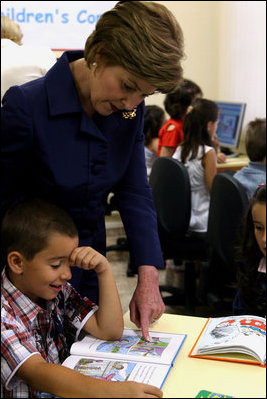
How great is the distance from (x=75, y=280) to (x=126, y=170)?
0.25 m

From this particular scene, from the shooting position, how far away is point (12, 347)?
0.97 metres

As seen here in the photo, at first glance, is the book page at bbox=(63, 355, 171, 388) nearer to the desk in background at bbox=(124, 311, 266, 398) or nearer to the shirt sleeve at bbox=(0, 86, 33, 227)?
the desk in background at bbox=(124, 311, 266, 398)

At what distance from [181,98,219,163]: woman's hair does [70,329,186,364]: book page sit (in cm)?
183

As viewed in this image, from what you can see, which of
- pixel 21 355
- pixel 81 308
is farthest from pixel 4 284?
pixel 81 308

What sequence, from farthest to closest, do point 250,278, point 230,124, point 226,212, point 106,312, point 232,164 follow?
1. point 230,124
2. point 232,164
3. point 226,212
4. point 250,278
5. point 106,312

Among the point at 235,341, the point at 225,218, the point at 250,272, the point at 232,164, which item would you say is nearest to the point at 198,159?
the point at 225,218

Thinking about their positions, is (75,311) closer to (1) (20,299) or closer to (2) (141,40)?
(1) (20,299)

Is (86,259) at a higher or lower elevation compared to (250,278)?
higher

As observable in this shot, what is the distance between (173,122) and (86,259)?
2.42 m

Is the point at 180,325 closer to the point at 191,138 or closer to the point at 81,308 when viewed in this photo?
the point at 81,308

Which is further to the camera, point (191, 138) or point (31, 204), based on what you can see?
point (191, 138)

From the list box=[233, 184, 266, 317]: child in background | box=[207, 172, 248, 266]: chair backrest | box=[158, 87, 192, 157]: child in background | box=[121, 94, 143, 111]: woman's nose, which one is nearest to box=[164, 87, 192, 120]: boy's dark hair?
box=[158, 87, 192, 157]: child in background

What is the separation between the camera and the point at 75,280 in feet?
3.91

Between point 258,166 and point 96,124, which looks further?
point 258,166
